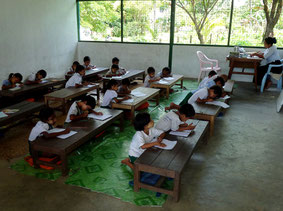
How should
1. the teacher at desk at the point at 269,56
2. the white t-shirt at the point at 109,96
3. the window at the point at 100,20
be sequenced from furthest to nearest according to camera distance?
the window at the point at 100,20
the teacher at desk at the point at 269,56
the white t-shirt at the point at 109,96

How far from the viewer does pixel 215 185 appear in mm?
3178

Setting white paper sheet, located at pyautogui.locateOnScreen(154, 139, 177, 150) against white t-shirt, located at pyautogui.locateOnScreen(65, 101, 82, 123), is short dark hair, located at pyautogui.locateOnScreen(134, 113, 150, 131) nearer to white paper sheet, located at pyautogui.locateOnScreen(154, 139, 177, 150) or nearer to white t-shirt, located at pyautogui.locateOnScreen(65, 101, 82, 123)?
white paper sheet, located at pyautogui.locateOnScreen(154, 139, 177, 150)

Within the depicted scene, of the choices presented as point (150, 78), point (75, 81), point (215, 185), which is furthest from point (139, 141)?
point (150, 78)

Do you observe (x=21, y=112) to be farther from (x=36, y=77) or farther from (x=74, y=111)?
(x=36, y=77)

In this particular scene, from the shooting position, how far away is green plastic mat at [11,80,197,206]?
2.95 m

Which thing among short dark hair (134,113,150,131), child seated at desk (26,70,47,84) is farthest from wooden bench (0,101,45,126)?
short dark hair (134,113,150,131)

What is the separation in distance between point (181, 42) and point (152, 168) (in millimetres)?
7524

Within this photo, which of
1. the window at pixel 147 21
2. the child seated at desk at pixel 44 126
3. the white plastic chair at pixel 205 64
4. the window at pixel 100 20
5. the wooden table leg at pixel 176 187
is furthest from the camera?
the window at pixel 100 20

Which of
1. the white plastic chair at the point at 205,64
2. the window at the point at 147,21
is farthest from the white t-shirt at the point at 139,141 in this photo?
the window at the point at 147,21

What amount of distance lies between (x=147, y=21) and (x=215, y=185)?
773cm

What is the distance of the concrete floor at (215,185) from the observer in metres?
2.79

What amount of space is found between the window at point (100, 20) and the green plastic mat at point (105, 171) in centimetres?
655

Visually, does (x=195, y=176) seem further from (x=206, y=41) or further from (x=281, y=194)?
(x=206, y=41)

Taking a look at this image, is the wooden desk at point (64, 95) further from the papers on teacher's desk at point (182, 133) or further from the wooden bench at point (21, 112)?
the papers on teacher's desk at point (182, 133)
